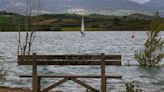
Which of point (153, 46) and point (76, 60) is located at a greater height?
point (76, 60)

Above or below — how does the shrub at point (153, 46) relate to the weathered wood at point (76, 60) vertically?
below

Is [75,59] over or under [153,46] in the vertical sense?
over

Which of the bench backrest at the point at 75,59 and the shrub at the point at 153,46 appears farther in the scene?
the shrub at the point at 153,46

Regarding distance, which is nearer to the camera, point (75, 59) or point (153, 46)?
point (75, 59)

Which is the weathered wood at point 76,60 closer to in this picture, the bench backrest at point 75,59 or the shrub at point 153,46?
the bench backrest at point 75,59

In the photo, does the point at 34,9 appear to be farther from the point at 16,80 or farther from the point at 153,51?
the point at 153,51

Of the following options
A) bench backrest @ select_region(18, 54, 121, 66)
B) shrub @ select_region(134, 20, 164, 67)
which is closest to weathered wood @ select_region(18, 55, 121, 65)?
bench backrest @ select_region(18, 54, 121, 66)

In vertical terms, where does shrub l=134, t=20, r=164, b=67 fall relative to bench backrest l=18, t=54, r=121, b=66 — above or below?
below

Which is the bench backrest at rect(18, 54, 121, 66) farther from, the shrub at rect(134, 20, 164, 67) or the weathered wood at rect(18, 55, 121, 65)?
the shrub at rect(134, 20, 164, 67)

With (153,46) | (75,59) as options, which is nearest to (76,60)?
(75,59)

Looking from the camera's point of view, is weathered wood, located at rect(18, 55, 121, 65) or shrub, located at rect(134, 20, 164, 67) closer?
weathered wood, located at rect(18, 55, 121, 65)

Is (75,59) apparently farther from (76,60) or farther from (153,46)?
(153,46)

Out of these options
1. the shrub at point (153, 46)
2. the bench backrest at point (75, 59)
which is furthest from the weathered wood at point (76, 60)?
the shrub at point (153, 46)

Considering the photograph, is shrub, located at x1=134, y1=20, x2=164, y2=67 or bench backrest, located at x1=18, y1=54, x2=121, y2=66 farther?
shrub, located at x1=134, y1=20, x2=164, y2=67
